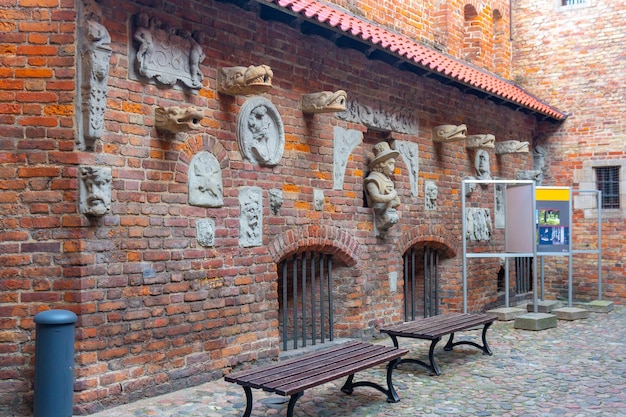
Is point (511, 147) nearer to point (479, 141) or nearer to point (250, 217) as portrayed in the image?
point (479, 141)

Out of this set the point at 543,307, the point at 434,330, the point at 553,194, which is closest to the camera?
the point at 434,330

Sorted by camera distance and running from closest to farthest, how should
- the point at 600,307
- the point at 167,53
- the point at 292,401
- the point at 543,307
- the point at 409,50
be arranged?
the point at 292,401
the point at 167,53
the point at 409,50
the point at 543,307
the point at 600,307

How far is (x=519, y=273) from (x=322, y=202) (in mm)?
6606

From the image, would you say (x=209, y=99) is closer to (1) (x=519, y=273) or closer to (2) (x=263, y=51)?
(2) (x=263, y=51)

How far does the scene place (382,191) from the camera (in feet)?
28.9

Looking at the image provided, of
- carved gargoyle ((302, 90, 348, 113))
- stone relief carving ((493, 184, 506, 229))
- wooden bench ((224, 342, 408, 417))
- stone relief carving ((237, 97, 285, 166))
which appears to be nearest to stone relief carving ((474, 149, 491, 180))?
stone relief carving ((493, 184, 506, 229))

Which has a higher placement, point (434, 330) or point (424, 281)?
point (424, 281)

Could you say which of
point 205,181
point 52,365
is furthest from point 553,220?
point 52,365

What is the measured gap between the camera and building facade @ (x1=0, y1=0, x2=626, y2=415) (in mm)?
5301

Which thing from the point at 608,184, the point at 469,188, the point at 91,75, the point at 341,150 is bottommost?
the point at 469,188

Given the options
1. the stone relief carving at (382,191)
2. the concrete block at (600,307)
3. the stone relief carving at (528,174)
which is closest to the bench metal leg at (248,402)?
the stone relief carving at (382,191)

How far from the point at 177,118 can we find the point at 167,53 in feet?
2.17

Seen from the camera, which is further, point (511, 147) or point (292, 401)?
point (511, 147)

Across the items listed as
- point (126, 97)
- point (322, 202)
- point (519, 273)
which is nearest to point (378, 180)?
point (322, 202)
